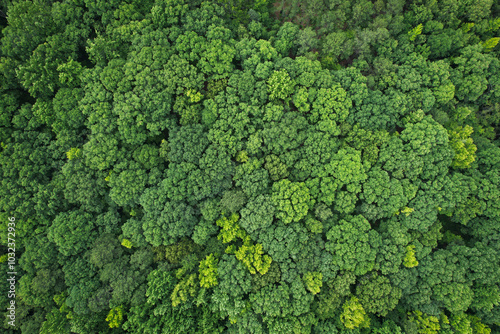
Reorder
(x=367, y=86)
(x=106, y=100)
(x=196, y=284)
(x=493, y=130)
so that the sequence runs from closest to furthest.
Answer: (x=196, y=284)
(x=106, y=100)
(x=367, y=86)
(x=493, y=130)

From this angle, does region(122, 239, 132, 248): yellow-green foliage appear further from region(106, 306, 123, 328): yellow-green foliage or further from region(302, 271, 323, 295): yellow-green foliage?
region(302, 271, 323, 295): yellow-green foliage

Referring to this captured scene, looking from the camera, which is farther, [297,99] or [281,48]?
[281,48]

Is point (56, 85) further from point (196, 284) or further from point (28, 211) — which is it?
point (196, 284)

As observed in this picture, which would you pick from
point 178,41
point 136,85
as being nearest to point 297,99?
point 178,41

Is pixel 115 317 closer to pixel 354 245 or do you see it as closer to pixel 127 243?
pixel 127 243

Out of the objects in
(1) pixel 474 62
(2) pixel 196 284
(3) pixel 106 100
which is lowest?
(2) pixel 196 284

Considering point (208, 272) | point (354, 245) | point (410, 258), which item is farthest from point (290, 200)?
point (410, 258)

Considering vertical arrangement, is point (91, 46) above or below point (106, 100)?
above

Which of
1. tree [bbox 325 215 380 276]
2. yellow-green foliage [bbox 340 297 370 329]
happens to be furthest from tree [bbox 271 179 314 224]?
yellow-green foliage [bbox 340 297 370 329]
